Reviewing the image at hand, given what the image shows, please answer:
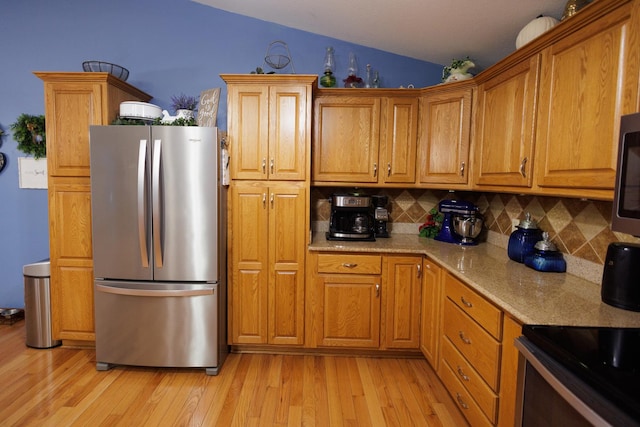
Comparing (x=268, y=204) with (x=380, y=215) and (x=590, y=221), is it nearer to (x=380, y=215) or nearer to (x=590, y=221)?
(x=380, y=215)

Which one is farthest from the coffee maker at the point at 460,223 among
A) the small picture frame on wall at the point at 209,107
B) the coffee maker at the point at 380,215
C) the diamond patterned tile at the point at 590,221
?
the small picture frame on wall at the point at 209,107

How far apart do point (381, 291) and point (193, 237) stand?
144cm

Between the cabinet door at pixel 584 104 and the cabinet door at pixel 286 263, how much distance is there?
158cm

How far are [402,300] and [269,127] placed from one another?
166cm

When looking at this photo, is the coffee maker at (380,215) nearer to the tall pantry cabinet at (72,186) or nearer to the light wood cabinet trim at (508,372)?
the light wood cabinet trim at (508,372)

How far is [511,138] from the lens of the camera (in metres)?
1.97

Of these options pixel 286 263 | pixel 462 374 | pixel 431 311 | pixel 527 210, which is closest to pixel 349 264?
pixel 286 263

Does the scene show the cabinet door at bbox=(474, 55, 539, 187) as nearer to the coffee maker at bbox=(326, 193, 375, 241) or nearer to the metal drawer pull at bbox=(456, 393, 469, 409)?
the coffee maker at bbox=(326, 193, 375, 241)

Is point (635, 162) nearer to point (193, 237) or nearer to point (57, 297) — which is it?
point (193, 237)

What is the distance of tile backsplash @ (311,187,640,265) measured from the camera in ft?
5.67

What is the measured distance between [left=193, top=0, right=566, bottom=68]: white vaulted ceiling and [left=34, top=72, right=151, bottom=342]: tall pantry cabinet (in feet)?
4.23

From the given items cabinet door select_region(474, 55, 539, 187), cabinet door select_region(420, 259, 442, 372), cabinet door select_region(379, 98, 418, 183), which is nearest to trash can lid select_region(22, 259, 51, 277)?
cabinet door select_region(379, 98, 418, 183)

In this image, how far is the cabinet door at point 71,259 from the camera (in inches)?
101

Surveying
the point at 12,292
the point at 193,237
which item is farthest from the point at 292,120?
the point at 12,292
